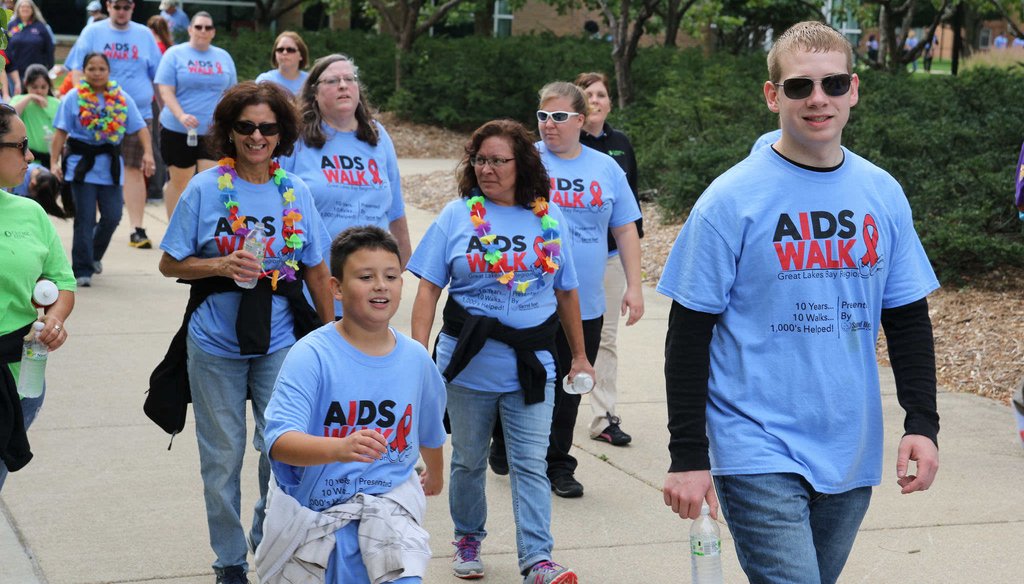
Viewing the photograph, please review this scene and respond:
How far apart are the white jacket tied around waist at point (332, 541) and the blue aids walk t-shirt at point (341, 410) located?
0.15 ft

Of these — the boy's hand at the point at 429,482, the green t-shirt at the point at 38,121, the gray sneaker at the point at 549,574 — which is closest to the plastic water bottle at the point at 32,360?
the boy's hand at the point at 429,482

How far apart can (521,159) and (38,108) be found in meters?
7.96

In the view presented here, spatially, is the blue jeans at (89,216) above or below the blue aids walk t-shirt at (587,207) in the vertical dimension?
below

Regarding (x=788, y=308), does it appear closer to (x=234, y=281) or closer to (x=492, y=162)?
(x=492, y=162)

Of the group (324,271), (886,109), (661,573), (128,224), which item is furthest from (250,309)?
(886,109)

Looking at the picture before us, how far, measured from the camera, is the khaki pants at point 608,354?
7.26 m

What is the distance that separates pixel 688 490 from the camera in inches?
129

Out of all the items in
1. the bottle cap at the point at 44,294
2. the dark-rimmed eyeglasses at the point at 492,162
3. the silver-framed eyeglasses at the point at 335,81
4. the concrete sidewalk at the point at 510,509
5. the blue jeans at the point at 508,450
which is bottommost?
the concrete sidewalk at the point at 510,509

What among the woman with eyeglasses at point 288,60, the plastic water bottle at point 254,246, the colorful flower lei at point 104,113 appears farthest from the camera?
the colorful flower lei at point 104,113

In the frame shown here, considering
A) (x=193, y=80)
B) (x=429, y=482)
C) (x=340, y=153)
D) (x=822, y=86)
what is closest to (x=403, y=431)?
(x=429, y=482)

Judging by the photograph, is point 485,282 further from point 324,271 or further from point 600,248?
point 600,248

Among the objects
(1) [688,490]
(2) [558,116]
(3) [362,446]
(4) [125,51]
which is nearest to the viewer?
(1) [688,490]

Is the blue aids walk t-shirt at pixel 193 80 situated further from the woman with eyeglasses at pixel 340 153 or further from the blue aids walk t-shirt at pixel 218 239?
the blue aids walk t-shirt at pixel 218 239

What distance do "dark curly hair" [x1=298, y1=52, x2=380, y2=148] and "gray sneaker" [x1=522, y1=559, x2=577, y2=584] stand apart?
7.77 ft
